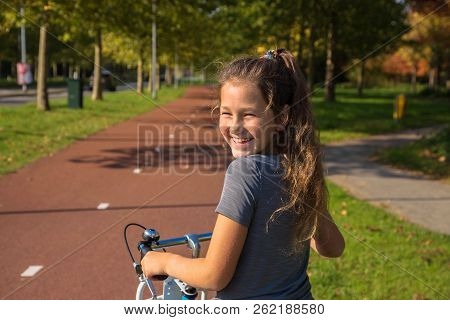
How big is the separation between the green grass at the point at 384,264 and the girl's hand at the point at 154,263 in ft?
8.45

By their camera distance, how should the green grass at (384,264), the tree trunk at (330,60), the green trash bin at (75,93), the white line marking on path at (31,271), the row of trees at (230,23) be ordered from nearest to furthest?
1. the green grass at (384,264)
2. the white line marking on path at (31,271)
3. the row of trees at (230,23)
4. the green trash bin at (75,93)
5. the tree trunk at (330,60)

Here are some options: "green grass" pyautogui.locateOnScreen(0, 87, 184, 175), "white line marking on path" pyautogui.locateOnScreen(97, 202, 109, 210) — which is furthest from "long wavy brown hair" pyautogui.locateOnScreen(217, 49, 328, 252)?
"green grass" pyautogui.locateOnScreen(0, 87, 184, 175)

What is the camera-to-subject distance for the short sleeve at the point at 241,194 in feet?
4.49

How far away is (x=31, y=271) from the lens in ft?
13.5

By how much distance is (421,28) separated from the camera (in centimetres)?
3441

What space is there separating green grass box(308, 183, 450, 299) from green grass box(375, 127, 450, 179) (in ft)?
11.1

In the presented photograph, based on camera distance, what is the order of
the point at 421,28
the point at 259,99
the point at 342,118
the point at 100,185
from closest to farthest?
the point at 259,99 → the point at 100,185 → the point at 342,118 → the point at 421,28

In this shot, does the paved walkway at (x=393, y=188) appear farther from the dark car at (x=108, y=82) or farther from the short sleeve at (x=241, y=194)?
the dark car at (x=108, y=82)

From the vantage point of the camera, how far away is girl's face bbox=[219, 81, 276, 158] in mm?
1488

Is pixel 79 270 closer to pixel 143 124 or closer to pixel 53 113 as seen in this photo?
pixel 143 124

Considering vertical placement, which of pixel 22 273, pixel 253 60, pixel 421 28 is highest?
pixel 421 28

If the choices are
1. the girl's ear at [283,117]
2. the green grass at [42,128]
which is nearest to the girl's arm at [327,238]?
the girl's ear at [283,117]

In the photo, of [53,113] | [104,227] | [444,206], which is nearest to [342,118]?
[53,113]
